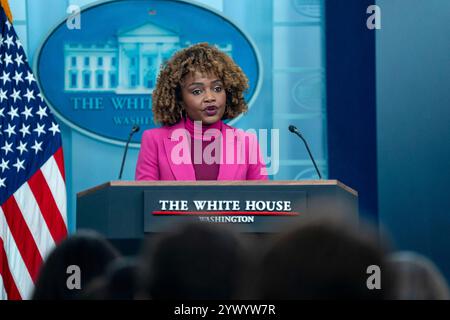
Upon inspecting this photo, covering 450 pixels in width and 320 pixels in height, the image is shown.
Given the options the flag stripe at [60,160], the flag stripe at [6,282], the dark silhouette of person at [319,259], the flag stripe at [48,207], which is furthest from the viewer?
the flag stripe at [60,160]

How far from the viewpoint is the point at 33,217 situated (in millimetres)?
4766

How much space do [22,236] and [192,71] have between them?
165 centimetres

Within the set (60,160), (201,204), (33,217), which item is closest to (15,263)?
(33,217)

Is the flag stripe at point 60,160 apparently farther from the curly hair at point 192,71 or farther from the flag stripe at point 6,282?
the curly hair at point 192,71

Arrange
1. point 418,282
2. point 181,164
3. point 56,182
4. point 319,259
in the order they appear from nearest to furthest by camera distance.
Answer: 1. point 319,259
2. point 418,282
3. point 181,164
4. point 56,182

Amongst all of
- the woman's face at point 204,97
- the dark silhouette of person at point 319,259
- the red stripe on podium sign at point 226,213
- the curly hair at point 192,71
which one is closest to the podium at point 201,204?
the red stripe on podium sign at point 226,213

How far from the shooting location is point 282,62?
18.9 feet

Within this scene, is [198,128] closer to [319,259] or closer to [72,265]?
[72,265]

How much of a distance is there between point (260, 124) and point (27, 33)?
1.75 meters

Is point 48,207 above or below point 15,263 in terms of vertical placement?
above

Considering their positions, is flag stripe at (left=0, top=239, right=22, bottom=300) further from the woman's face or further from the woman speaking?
the woman's face

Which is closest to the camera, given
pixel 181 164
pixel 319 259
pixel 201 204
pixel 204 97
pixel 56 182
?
pixel 319 259

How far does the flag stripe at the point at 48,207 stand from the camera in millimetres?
4785
